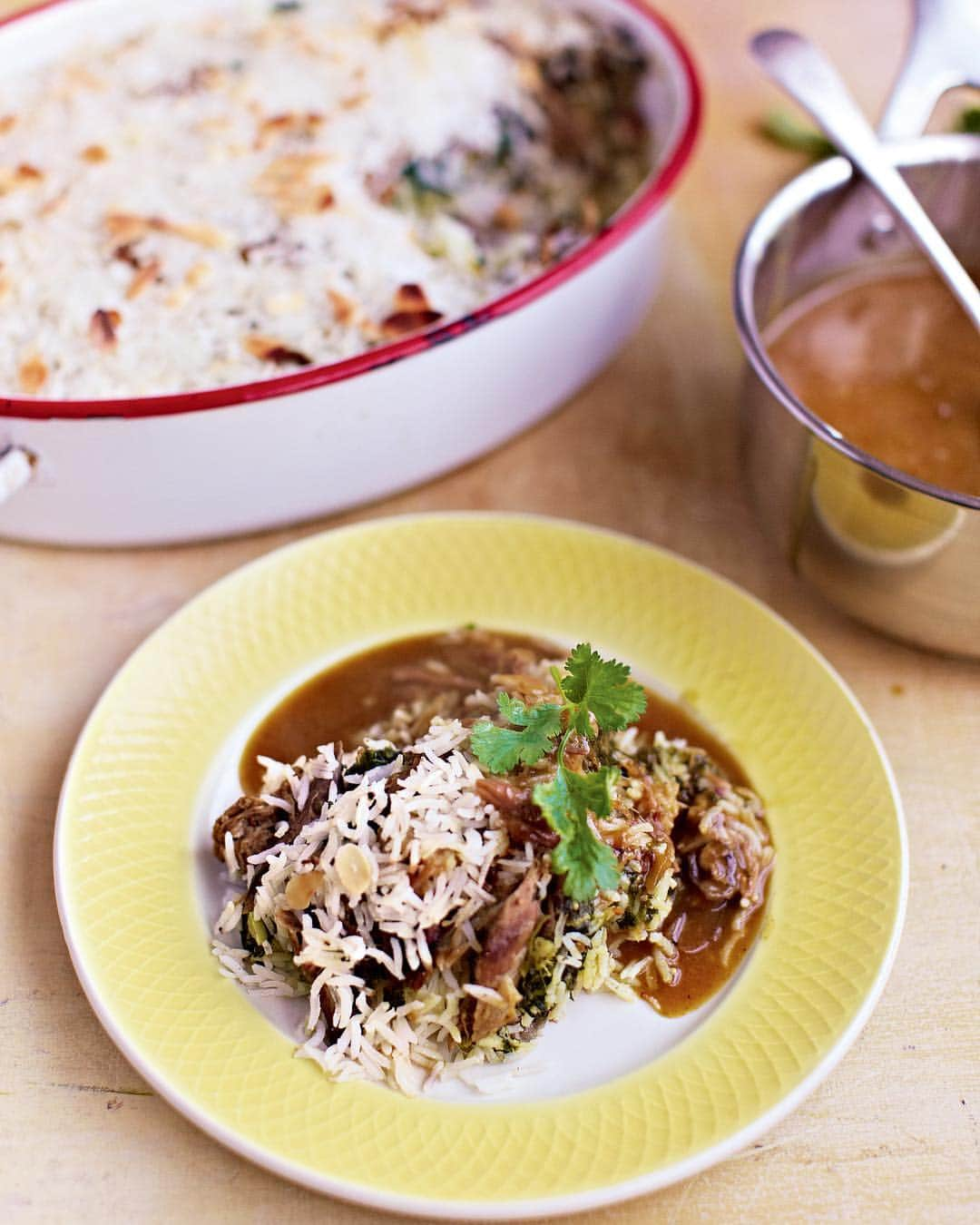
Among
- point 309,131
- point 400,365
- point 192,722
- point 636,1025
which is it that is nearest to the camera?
point 636,1025

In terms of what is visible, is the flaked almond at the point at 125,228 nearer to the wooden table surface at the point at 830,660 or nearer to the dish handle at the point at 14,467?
the dish handle at the point at 14,467

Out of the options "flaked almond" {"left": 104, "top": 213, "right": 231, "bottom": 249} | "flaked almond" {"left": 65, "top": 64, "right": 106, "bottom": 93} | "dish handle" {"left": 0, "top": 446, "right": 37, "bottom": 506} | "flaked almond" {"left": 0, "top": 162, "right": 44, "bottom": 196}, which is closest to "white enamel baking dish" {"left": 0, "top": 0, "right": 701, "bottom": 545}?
"dish handle" {"left": 0, "top": 446, "right": 37, "bottom": 506}

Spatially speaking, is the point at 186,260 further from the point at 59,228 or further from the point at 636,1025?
the point at 636,1025

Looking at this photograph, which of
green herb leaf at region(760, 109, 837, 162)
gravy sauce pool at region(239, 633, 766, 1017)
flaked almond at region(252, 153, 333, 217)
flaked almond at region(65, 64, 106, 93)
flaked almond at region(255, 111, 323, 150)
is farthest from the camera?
green herb leaf at region(760, 109, 837, 162)

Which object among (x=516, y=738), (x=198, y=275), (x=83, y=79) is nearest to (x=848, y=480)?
(x=516, y=738)

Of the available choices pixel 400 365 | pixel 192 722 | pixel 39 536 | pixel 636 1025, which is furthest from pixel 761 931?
pixel 39 536

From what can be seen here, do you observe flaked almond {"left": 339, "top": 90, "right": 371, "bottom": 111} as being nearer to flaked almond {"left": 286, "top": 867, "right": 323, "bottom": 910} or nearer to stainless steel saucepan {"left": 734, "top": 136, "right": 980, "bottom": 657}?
stainless steel saucepan {"left": 734, "top": 136, "right": 980, "bottom": 657}
